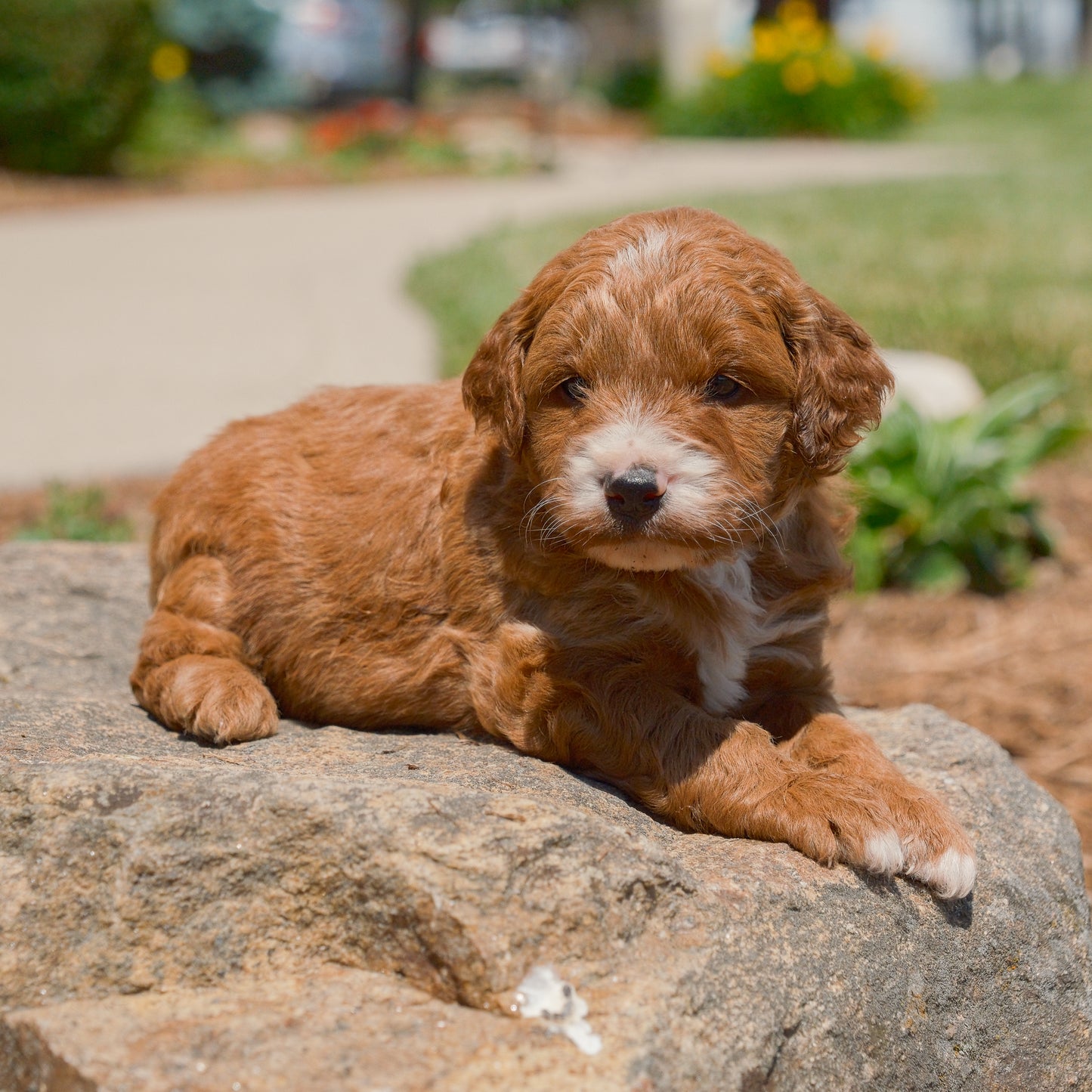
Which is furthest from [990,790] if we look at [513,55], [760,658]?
[513,55]

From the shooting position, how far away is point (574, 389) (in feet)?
10.9

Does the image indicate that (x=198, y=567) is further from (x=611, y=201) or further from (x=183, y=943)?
(x=611, y=201)

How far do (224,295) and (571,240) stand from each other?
3.65 metres

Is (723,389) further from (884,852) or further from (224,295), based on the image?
(224,295)

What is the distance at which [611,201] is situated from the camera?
60.6 ft

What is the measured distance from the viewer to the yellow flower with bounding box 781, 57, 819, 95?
28547 mm

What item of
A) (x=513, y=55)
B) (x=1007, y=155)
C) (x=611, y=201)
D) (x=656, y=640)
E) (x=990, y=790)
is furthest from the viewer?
(x=513, y=55)

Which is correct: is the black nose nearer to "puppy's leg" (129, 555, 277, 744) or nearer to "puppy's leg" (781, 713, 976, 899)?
"puppy's leg" (781, 713, 976, 899)

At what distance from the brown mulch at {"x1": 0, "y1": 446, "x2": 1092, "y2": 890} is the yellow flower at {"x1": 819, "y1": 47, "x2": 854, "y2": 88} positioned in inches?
893

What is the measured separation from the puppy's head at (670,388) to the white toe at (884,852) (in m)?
0.78

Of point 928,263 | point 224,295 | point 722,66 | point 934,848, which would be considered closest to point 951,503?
point 934,848

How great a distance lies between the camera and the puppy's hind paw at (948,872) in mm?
3334

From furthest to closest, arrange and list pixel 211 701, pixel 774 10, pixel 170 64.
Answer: pixel 774 10, pixel 170 64, pixel 211 701

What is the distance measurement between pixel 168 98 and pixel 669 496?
26.9m
